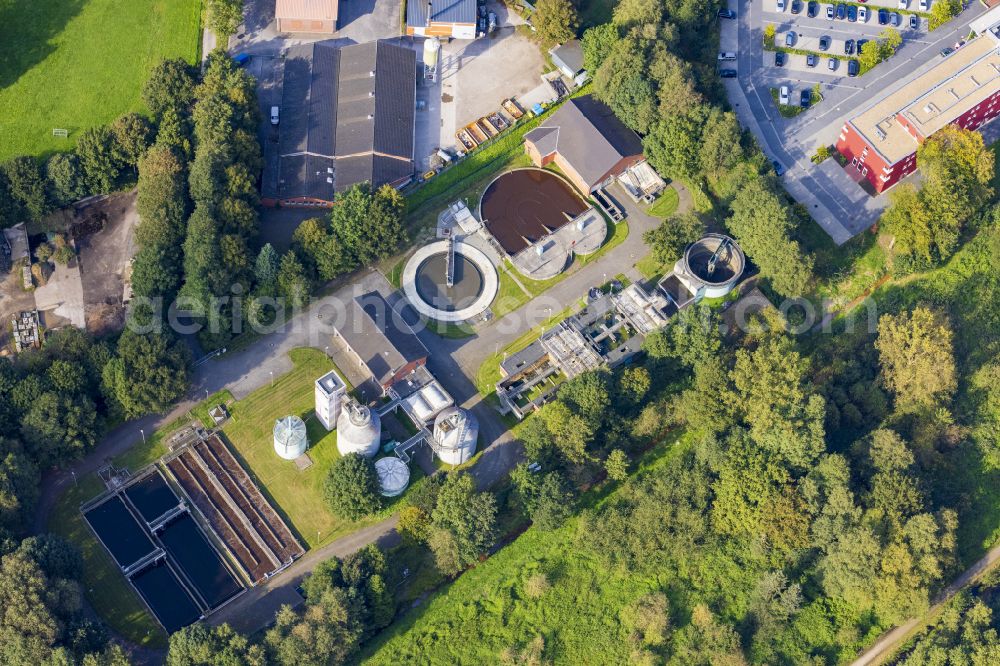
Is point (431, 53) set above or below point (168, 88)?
below

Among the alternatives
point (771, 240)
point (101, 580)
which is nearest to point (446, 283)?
point (771, 240)

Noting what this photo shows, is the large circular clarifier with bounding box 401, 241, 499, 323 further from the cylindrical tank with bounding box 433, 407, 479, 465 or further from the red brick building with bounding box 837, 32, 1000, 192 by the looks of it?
the red brick building with bounding box 837, 32, 1000, 192

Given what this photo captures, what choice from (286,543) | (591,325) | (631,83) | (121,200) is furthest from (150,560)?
(631,83)

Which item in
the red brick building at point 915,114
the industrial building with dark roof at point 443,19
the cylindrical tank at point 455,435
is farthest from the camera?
the industrial building with dark roof at point 443,19

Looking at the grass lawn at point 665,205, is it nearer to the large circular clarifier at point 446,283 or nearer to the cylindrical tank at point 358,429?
the large circular clarifier at point 446,283

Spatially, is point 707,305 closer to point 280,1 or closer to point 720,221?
point 720,221

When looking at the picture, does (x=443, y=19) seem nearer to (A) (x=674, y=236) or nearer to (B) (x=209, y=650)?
(A) (x=674, y=236)

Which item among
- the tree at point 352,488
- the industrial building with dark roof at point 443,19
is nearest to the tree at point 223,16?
the industrial building with dark roof at point 443,19
